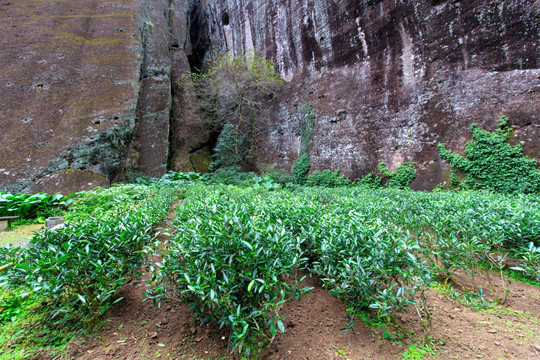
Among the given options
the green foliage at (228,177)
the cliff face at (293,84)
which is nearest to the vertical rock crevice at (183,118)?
the cliff face at (293,84)

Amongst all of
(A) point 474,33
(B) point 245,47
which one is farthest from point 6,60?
(A) point 474,33

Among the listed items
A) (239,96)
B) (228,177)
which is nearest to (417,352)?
(228,177)

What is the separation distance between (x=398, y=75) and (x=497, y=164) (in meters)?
4.84

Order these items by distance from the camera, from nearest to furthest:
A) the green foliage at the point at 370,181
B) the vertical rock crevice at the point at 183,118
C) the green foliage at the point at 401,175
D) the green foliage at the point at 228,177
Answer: the green foliage at the point at 401,175 → the green foliage at the point at 370,181 → the green foliage at the point at 228,177 → the vertical rock crevice at the point at 183,118

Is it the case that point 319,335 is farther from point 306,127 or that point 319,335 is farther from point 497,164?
point 306,127

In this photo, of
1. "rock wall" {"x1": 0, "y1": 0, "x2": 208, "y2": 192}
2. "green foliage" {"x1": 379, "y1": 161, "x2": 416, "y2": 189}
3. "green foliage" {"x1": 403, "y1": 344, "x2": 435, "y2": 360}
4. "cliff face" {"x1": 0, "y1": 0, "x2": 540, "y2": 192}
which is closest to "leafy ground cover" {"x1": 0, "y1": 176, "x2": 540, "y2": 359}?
"green foliage" {"x1": 403, "y1": 344, "x2": 435, "y2": 360}

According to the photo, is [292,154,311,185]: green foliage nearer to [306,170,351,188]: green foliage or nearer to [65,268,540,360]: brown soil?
[306,170,351,188]: green foliage

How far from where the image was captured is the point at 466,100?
25.5 feet

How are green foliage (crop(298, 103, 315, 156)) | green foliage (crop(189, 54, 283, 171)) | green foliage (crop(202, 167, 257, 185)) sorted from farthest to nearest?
green foliage (crop(189, 54, 283, 171))
green foliage (crop(298, 103, 315, 156))
green foliage (crop(202, 167, 257, 185))

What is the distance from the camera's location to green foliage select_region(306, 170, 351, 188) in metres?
10.7

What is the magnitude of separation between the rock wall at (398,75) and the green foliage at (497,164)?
0.30 m

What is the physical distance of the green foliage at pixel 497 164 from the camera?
21.6 feet

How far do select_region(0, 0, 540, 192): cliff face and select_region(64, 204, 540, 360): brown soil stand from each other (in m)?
7.58

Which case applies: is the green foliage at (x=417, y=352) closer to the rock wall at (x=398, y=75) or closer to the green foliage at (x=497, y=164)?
the green foliage at (x=497, y=164)
